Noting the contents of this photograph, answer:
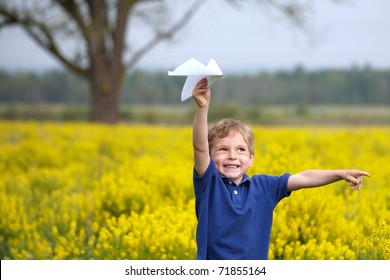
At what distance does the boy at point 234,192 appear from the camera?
11.3 ft

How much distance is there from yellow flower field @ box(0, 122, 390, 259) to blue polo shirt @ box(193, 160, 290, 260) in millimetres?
737

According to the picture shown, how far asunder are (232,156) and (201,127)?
29 cm

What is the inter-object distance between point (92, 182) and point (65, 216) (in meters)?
2.14

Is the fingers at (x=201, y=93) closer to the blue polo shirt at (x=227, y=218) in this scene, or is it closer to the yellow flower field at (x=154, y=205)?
the blue polo shirt at (x=227, y=218)

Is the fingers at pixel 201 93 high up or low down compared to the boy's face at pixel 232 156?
up

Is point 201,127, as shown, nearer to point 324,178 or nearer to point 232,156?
point 232,156

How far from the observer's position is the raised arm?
323 centimetres

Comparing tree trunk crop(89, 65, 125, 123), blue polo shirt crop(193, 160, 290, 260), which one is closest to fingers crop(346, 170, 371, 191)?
blue polo shirt crop(193, 160, 290, 260)

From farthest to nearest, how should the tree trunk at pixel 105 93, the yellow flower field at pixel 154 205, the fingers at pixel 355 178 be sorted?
1. the tree trunk at pixel 105 93
2. the yellow flower field at pixel 154 205
3. the fingers at pixel 355 178

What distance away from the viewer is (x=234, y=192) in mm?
3498

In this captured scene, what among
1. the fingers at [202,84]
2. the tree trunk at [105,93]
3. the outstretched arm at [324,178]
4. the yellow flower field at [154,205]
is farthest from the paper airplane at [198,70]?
the tree trunk at [105,93]

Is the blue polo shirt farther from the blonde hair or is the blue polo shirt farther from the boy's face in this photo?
the blonde hair

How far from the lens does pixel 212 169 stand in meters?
3.41
